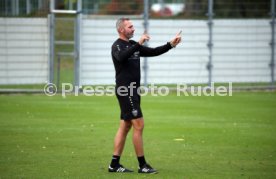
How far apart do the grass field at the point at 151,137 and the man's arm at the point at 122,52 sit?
1.61 meters

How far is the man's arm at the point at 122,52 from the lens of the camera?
9.13 m

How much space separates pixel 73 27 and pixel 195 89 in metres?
4.58

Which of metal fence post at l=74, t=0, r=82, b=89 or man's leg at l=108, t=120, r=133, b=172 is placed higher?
metal fence post at l=74, t=0, r=82, b=89

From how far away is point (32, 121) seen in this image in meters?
14.6

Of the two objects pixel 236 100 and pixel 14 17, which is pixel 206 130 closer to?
pixel 236 100

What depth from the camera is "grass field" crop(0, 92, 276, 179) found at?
9.57 m

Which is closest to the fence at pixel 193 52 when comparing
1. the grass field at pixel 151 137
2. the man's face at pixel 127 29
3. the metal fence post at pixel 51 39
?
the metal fence post at pixel 51 39

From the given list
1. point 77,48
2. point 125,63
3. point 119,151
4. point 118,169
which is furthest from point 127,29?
point 77,48

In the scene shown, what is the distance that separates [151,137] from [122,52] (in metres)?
3.77

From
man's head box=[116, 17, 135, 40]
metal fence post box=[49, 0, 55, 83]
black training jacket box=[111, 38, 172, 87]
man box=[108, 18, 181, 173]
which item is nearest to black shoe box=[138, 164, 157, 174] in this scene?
man box=[108, 18, 181, 173]

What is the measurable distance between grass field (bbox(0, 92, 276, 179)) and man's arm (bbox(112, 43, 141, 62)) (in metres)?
1.61

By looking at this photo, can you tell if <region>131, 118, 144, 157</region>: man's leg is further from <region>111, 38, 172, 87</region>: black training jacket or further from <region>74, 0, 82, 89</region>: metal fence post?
<region>74, 0, 82, 89</region>: metal fence post

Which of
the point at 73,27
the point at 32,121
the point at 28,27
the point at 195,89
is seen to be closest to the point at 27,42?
the point at 28,27

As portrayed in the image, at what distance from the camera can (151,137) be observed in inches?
498
